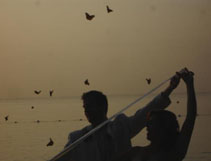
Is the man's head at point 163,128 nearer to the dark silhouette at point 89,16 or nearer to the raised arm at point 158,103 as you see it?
the raised arm at point 158,103

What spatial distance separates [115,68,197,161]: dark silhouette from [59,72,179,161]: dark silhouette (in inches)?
2.7

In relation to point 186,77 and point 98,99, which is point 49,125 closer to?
point 98,99

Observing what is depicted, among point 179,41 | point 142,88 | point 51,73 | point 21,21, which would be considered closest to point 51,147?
point 51,73

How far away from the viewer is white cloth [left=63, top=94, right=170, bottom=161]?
108 cm

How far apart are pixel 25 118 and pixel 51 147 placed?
0.57ft

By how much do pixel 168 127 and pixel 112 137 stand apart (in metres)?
0.20

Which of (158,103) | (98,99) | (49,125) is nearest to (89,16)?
(49,125)

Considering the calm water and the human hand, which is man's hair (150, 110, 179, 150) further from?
the calm water

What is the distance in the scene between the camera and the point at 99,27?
160 cm

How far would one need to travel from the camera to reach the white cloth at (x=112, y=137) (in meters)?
1.08

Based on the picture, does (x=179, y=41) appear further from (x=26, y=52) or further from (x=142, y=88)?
(x=26, y=52)

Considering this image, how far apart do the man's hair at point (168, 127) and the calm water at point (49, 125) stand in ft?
1.37

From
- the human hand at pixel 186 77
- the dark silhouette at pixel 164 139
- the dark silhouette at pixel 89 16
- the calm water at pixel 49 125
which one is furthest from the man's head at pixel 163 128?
the dark silhouette at pixel 89 16

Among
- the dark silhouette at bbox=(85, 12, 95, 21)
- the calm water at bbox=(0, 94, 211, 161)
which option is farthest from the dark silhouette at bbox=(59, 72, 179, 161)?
the dark silhouette at bbox=(85, 12, 95, 21)
